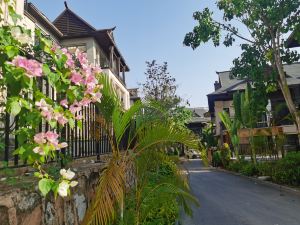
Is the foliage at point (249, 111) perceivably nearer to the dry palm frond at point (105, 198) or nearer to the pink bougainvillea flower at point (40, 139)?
the dry palm frond at point (105, 198)

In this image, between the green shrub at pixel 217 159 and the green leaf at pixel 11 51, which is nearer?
the green leaf at pixel 11 51

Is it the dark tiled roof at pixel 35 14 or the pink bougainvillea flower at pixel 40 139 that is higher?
the dark tiled roof at pixel 35 14

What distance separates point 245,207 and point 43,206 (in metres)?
Answer: 8.21

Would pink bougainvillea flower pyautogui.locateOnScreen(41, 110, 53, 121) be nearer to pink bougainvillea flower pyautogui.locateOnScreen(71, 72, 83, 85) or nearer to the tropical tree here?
pink bougainvillea flower pyautogui.locateOnScreen(71, 72, 83, 85)

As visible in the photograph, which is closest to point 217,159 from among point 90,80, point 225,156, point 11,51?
point 225,156

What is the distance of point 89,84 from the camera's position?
7.38ft

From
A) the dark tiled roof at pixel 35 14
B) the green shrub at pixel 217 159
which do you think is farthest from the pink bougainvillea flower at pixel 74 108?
the green shrub at pixel 217 159

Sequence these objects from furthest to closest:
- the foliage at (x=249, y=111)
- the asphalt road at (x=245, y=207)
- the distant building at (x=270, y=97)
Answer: the distant building at (x=270, y=97), the foliage at (x=249, y=111), the asphalt road at (x=245, y=207)

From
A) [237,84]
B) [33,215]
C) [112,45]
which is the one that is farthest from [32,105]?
[237,84]

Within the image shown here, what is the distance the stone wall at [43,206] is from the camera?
2.10 metres

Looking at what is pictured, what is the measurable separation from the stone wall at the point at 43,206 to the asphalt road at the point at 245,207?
4636 mm

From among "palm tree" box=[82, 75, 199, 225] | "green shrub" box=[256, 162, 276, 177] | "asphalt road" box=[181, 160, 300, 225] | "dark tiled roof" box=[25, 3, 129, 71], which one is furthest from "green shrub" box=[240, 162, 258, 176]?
"dark tiled roof" box=[25, 3, 129, 71]

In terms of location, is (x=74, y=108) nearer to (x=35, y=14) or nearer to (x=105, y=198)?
(x=105, y=198)

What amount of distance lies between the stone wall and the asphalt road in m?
4.64
